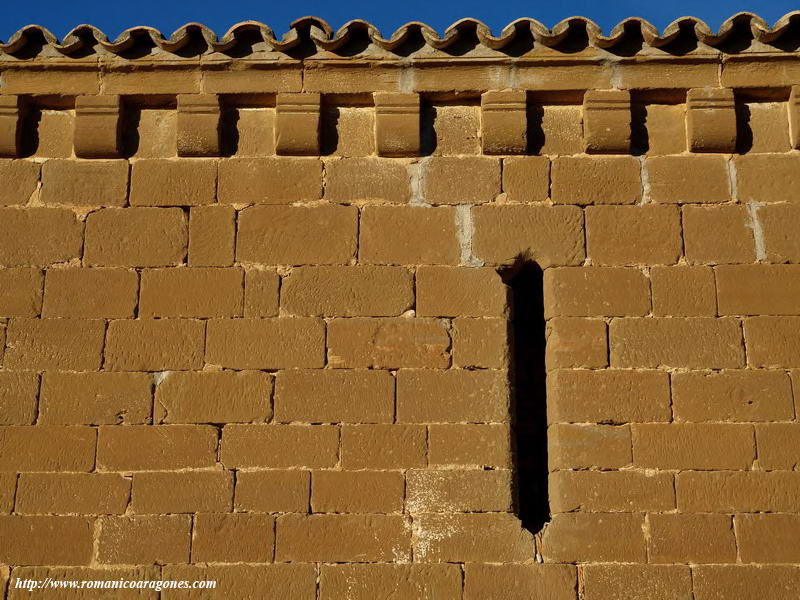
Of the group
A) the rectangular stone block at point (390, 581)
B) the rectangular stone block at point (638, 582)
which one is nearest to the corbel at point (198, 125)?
the rectangular stone block at point (390, 581)

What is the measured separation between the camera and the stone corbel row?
596 cm

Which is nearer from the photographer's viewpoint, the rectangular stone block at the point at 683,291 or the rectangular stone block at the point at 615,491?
the rectangular stone block at the point at 615,491

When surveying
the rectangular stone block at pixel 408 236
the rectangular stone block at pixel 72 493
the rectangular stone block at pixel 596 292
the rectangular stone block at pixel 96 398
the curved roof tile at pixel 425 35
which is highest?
the curved roof tile at pixel 425 35

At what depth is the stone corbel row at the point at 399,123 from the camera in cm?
596

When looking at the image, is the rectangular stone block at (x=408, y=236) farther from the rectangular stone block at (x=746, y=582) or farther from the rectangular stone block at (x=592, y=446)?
the rectangular stone block at (x=746, y=582)

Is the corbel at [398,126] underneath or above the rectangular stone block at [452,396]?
above

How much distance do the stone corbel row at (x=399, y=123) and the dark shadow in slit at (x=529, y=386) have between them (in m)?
0.84

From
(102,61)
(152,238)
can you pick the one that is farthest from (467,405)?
(102,61)

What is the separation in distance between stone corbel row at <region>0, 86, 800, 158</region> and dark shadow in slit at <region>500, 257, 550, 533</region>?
836mm

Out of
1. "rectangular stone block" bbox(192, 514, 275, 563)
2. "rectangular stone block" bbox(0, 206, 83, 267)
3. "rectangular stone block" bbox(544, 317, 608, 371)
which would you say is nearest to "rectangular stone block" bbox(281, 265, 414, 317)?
"rectangular stone block" bbox(544, 317, 608, 371)

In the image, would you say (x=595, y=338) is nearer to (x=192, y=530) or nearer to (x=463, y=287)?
(x=463, y=287)

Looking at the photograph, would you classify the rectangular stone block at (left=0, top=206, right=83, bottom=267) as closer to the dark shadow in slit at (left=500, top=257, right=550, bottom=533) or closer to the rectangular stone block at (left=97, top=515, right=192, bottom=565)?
the rectangular stone block at (left=97, top=515, right=192, bottom=565)

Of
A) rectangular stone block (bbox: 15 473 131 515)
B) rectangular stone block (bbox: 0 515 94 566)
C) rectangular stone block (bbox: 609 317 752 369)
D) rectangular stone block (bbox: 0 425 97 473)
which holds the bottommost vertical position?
rectangular stone block (bbox: 0 515 94 566)

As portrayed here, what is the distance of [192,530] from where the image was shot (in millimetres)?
5379
